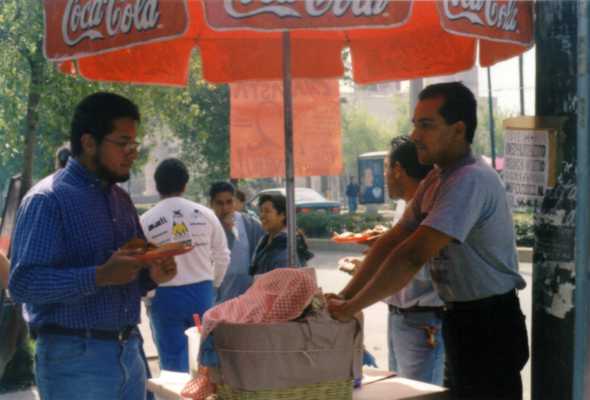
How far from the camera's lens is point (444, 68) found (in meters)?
4.93

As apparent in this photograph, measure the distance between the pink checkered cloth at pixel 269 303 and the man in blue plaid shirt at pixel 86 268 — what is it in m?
0.34

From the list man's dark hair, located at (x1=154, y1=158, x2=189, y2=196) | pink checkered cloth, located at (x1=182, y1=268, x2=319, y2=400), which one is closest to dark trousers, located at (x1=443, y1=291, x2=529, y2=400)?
pink checkered cloth, located at (x1=182, y1=268, x2=319, y2=400)

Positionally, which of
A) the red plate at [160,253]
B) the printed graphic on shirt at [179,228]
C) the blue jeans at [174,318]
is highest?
the red plate at [160,253]

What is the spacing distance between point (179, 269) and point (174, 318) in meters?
0.35

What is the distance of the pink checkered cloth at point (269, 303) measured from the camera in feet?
10.0

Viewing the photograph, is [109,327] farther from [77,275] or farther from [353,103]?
[353,103]

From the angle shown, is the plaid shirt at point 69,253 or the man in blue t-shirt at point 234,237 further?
the man in blue t-shirt at point 234,237

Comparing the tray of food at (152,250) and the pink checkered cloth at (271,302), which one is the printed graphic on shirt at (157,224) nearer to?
the tray of food at (152,250)

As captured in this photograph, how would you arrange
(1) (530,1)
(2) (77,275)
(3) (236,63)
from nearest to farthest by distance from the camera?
(2) (77,275) → (1) (530,1) → (3) (236,63)

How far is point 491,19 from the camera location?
3.44 m

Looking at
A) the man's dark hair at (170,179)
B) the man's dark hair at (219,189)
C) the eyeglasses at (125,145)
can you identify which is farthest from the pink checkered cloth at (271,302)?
the man's dark hair at (219,189)

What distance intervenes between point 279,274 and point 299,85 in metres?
2.72

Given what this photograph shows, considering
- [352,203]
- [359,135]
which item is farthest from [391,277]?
[359,135]

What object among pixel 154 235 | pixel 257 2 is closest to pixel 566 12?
pixel 257 2
